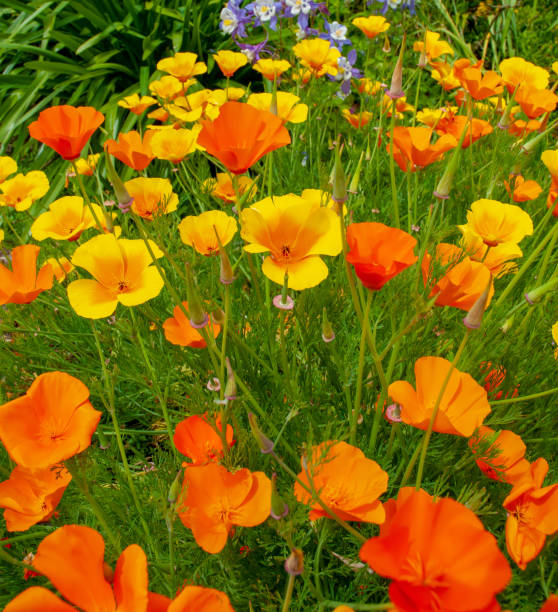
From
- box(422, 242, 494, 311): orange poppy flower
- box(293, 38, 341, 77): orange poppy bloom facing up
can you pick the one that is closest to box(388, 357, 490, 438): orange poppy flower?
box(422, 242, 494, 311): orange poppy flower

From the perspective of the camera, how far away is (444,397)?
0.89m

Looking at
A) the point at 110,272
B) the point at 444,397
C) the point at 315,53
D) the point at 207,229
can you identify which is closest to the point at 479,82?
the point at 315,53

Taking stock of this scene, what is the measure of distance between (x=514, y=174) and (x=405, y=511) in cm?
136

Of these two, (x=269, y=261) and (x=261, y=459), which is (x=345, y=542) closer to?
(x=261, y=459)

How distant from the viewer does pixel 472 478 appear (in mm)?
1060

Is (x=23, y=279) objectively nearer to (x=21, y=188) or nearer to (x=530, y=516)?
(x=21, y=188)

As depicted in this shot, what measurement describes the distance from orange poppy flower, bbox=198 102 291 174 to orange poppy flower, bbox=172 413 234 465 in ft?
1.68

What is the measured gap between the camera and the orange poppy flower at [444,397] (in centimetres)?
83

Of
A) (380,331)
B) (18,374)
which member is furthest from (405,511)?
(18,374)

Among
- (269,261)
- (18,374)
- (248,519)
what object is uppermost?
(269,261)

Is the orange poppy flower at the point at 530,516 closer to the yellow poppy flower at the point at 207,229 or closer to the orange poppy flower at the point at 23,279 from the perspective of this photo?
the yellow poppy flower at the point at 207,229

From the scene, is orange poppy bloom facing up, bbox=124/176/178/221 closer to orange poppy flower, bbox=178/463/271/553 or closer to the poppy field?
the poppy field

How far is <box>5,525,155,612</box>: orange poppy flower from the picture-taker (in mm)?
610

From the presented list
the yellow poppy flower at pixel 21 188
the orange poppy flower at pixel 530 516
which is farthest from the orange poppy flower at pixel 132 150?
the orange poppy flower at pixel 530 516
